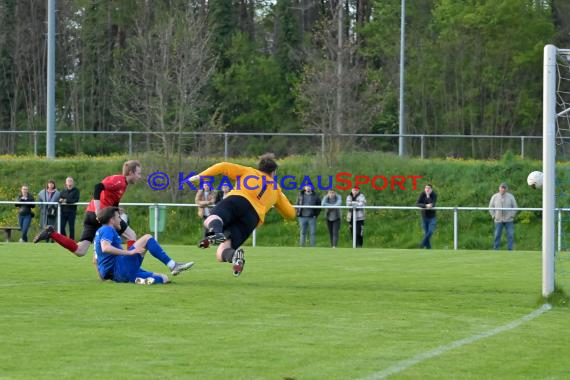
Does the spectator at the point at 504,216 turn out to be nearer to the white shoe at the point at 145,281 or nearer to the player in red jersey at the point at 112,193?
the player in red jersey at the point at 112,193

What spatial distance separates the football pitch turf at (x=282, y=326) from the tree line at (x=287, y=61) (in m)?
29.1

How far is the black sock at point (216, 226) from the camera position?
550 inches

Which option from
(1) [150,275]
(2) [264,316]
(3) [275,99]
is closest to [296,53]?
(3) [275,99]

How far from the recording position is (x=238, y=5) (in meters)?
63.1

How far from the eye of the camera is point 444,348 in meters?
8.95

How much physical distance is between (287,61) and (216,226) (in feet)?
150

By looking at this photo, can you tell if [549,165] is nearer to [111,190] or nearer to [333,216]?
[111,190]

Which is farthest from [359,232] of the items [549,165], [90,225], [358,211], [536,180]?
[549,165]

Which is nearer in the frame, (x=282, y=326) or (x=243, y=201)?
(x=282, y=326)

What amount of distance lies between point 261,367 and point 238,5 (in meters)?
56.3

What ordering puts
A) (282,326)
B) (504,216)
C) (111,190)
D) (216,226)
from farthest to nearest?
1. (504,216)
2. (111,190)
3. (216,226)
4. (282,326)

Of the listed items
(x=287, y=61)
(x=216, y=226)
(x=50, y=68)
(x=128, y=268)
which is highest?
(x=287, y=61)

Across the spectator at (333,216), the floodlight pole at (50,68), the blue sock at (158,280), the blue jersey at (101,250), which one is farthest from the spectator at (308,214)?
the blue sock at (158,280)

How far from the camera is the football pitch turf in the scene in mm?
7945
